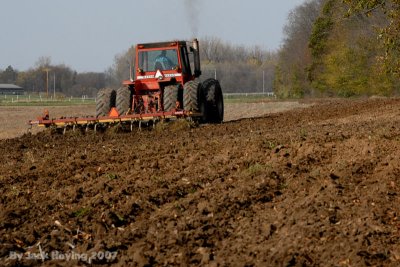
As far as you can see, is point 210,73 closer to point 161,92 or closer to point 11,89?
point 11,89

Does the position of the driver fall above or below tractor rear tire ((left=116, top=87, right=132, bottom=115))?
above

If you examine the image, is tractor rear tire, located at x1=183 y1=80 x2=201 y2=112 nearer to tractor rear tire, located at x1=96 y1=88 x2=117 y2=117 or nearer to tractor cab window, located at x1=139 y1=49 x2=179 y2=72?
tractor cab window, located at x1=139 y1=49 x2=179 y2=72

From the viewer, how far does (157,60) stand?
60.2ft

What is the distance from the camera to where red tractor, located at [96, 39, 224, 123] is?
1733 cm

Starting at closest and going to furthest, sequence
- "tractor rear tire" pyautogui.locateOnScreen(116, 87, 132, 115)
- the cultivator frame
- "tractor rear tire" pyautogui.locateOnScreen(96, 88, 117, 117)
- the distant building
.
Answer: the cultivator frame → "tractor rear tire" pyautogui.locateOnScreen(116, 87, 132, 115) → "tractor rear tire" pyautogui.locateOnScreen(96, 88, 117, 117) → the distant building

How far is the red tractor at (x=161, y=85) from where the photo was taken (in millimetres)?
17328

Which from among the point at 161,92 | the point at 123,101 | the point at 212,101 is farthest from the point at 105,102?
the point at 212,101

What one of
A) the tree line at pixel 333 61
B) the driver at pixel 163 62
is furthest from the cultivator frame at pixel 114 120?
the tree line at pixel 333 61

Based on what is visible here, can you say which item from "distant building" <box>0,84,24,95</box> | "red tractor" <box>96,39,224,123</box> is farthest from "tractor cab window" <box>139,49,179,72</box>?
"distant building" <box>0,84,24,95</box>

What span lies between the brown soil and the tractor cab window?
26.4 feet

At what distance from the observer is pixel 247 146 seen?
9883mm

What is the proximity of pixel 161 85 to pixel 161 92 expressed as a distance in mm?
333

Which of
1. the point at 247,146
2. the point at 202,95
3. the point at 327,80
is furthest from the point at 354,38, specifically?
the point at 247,146

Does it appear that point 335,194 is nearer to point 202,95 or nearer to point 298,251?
point 298,251
